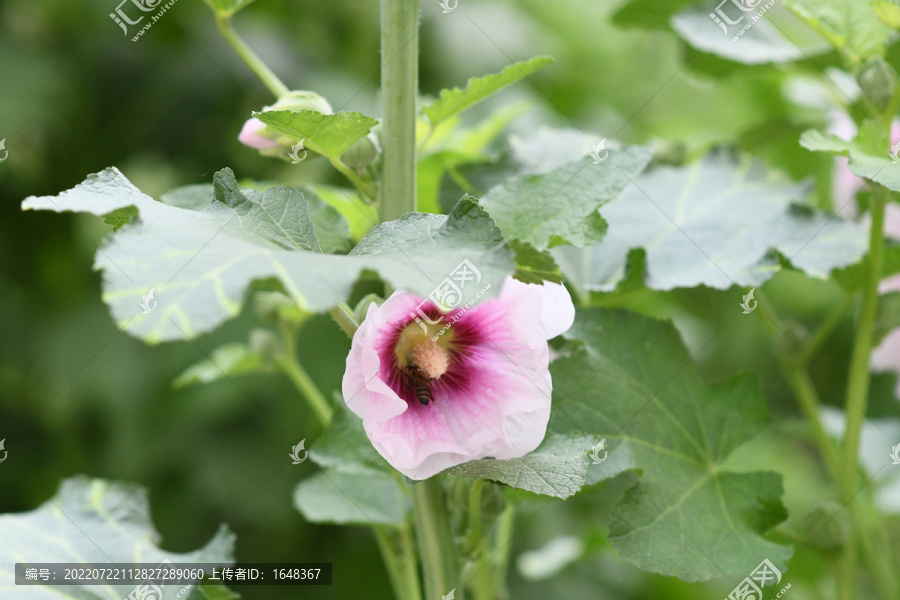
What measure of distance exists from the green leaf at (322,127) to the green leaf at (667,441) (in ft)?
0.66

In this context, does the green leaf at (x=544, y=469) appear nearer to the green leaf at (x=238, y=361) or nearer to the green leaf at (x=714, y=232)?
the green leaf at (x=714, y=232)

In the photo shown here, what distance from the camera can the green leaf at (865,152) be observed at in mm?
484

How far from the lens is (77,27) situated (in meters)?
1.29

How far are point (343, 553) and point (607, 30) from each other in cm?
108

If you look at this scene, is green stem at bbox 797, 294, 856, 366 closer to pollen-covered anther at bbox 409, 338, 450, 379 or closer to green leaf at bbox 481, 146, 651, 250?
green leaf at bbox 481, 146, 651, 250

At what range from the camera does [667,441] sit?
58cm

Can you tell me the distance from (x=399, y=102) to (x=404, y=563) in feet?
1.11

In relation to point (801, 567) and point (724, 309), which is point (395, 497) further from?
point (724, 309)

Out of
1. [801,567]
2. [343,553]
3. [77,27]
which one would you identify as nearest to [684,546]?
[801,567]

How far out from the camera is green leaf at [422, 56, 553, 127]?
0.51 meters

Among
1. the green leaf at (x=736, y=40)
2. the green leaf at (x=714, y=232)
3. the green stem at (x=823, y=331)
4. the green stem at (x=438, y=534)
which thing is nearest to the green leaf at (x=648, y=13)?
the green leaf at (x=736, y=40)

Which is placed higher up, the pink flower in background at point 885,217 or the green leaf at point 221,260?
the green leaf at point 221,260

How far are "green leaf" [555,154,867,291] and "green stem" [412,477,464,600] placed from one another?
19cm

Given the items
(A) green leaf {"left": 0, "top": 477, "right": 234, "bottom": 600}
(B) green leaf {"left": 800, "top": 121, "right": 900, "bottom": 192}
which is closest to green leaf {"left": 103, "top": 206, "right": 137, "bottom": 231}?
(A) green leaf {"left": 0, "top": 477, "right": 234, "bottom": 600}
